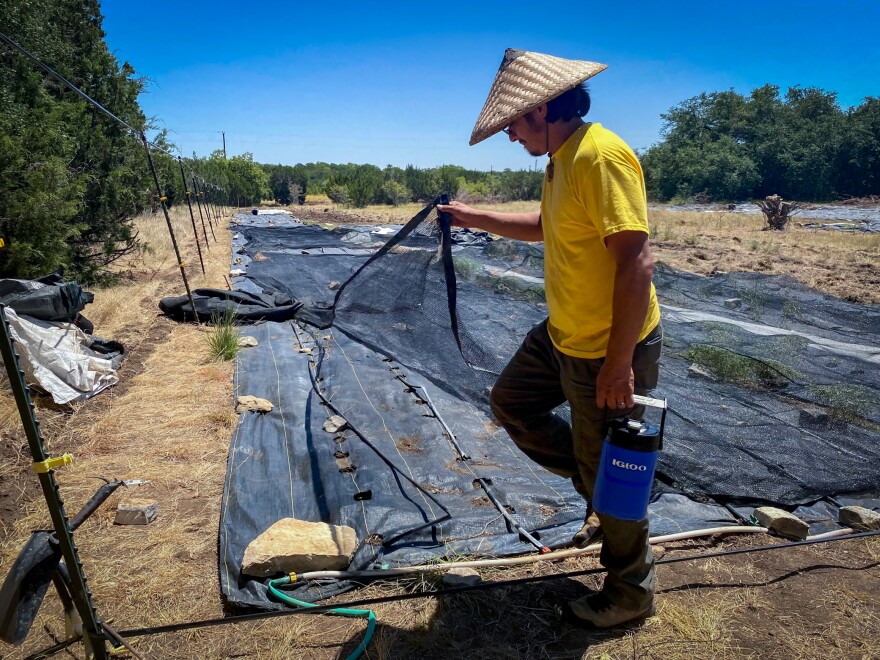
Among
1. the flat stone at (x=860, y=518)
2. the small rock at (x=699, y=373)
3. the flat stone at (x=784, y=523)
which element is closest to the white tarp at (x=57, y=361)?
the flat stone at (x=784, y=523)

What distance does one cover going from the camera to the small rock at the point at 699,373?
4084mm

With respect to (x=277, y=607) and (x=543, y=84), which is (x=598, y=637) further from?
(x=543, y=84)

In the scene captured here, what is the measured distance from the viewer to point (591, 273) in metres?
1.64

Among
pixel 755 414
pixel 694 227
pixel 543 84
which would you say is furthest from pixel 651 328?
pixel 694 227

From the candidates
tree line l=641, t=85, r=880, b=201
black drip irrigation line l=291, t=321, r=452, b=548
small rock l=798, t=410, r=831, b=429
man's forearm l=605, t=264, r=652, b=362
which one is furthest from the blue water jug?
tree line l=641, t=85, r=880, b=201

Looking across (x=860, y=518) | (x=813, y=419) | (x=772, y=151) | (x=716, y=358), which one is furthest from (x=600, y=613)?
(x=772, y=151)

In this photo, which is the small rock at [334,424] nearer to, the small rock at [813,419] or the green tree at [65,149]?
the small rock at [813,419]

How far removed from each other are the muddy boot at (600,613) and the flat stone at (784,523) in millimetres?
907

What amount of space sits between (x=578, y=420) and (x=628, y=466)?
25 centimetres

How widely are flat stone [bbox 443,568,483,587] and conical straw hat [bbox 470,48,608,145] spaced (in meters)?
1.56

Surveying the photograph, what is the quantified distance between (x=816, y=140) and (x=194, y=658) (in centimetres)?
3738

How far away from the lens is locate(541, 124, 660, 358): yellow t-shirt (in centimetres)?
149

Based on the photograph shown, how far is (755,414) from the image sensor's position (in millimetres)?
3463

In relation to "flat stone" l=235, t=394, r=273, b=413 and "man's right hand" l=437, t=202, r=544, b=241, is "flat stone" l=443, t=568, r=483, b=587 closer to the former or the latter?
"man's right hand" l=437, t=202, r=544, b=241
